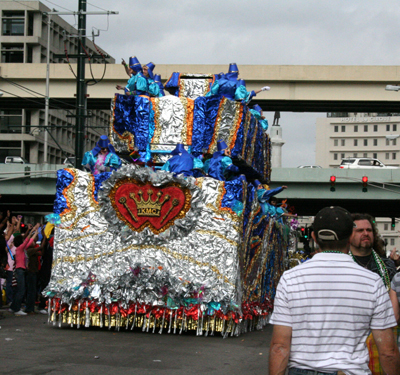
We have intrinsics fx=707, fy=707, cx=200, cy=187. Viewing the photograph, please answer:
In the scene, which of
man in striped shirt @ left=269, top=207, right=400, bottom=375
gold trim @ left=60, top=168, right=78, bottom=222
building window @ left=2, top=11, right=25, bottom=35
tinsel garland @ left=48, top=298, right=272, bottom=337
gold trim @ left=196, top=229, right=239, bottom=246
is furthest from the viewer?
building window @ left=2, top=11, right=25, bottom=35

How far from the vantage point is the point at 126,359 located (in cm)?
832

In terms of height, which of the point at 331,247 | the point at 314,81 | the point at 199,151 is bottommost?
the point at 331,247

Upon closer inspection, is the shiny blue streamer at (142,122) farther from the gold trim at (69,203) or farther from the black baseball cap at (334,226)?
the black baseball cap at (334,226)

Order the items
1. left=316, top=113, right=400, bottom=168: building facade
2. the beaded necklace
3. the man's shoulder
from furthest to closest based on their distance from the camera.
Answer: left=316, top=113, right=400, bottom=168: building facade, the beaded necklace, the man's shoulder

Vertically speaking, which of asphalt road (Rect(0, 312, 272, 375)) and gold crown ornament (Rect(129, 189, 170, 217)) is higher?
gold crown ornament (Rect(129, 189, 170, 217))

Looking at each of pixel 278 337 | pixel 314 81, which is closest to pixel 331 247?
pixel 278 337

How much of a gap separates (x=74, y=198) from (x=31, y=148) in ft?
174

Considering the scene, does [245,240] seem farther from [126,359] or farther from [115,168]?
[126,359]

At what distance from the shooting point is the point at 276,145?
37.2 m

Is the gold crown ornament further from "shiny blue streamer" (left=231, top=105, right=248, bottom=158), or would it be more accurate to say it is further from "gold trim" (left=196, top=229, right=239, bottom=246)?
"shiny blue streamer" (left=231, top=105, right=248, bottom=158)

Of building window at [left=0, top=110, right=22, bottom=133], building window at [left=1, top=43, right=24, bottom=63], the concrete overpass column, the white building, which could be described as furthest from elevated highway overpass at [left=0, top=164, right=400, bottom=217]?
the white building

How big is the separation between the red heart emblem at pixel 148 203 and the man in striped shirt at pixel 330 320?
7.00 m

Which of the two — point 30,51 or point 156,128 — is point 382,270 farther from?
point 30,51

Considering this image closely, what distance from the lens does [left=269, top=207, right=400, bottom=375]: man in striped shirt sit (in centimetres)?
361
